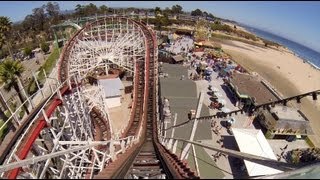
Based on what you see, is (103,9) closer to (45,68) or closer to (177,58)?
(45,68)

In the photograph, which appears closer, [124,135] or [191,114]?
[124,135]

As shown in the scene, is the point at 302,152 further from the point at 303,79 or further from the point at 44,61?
the point at 44,61

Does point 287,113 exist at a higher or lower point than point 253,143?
higher

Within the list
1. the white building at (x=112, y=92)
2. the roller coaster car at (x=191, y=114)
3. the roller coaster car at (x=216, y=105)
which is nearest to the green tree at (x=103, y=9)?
the white building at (x=112, y=92)

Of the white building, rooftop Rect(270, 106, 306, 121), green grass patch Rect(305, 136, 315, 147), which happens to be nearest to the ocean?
rooftop Rect(270, 106, 306, 121)

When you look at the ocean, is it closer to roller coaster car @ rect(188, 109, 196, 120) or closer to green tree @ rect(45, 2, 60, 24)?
roller coaster car @ rect(188, 109, 196, 120)

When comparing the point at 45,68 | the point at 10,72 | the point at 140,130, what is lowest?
the point at 45,68

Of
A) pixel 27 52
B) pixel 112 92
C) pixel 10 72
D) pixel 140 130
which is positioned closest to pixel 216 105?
pixel 112 92
